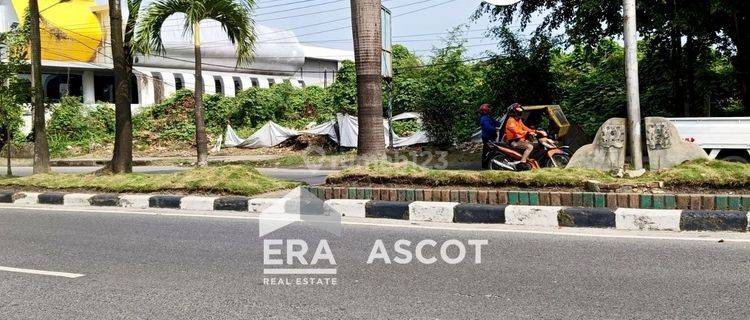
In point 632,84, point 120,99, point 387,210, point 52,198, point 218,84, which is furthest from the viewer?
point 218,84

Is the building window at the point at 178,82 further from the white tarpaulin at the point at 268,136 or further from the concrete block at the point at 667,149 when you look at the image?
the concrete block at the point at 667,149

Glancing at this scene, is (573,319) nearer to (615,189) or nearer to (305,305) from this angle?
(305,305)

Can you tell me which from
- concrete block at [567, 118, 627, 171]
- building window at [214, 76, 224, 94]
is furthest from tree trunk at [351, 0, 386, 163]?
building window at [214, 76, 224, 94]

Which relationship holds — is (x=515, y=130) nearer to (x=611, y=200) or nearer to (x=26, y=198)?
(x=611, y=200)

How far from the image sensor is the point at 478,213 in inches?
293

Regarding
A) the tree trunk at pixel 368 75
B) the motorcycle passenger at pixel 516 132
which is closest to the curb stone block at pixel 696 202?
the tree trunk at pixel 368 75

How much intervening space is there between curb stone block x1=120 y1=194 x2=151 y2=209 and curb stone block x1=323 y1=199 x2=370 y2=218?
9.66 ft

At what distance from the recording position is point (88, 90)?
1364 inches

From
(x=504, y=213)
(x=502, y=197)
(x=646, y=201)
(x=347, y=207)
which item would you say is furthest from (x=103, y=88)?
(x=646, y=201)

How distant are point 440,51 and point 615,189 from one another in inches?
866

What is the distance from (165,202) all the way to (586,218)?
5605 millimetres

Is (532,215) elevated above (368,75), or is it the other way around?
(368,75)

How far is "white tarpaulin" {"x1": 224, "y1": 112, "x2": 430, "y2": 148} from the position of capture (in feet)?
79.3

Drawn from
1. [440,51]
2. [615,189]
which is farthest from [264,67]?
[615,189]
